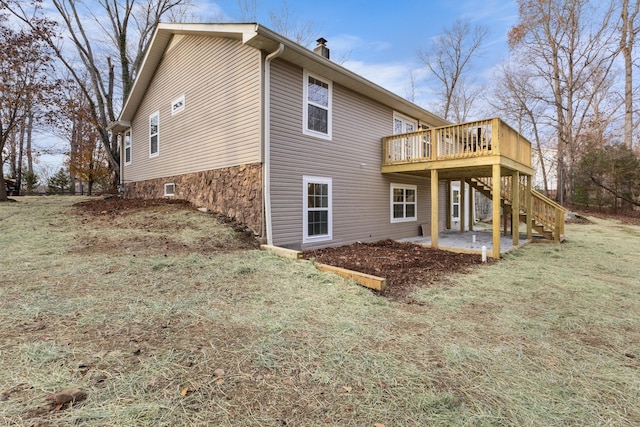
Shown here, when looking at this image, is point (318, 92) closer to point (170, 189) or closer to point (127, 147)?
point (170, 189)

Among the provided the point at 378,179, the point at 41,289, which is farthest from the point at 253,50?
the point at 41,289

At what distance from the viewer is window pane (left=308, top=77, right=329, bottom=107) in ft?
26.1

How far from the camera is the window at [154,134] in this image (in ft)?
36.8

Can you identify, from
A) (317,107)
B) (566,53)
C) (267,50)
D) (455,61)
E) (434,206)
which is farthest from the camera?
(455,61)

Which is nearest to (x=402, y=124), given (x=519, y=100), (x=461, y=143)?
(x=461, y=143)

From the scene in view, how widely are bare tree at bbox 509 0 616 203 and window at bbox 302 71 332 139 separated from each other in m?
19.4

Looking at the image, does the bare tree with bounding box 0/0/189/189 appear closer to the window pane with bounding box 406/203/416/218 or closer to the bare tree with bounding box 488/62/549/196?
the window pane with bounding box 406/203/416/218

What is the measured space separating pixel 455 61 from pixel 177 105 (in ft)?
72.8

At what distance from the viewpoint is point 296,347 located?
2.66 meters

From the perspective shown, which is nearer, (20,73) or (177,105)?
(177,105)

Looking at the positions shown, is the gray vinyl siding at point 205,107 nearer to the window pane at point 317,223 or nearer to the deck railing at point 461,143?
the window pane at point 317,223

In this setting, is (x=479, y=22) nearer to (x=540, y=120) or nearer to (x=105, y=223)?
(x=540, y=120)

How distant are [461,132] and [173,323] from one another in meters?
7.67

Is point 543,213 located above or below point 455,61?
below
